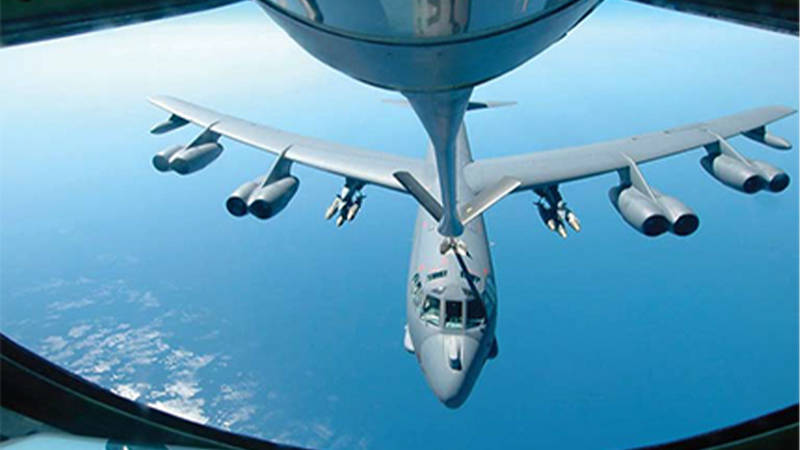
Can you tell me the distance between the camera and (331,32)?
0.76m

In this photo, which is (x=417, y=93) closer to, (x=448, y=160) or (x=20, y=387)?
(x=448, y=160)

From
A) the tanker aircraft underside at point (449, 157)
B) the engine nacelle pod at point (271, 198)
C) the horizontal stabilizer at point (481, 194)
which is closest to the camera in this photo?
the tanker aircraft underside at point (449, 157)

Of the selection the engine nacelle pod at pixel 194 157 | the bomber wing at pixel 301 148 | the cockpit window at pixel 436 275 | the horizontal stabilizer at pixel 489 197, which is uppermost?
the bomber wing at pixel 301 148

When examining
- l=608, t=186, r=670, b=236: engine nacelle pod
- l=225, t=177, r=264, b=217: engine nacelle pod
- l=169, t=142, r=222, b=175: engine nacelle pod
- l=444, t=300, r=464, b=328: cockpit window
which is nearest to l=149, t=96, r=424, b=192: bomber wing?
l=169, t=142, r=222, b=175: engine nacelle pod

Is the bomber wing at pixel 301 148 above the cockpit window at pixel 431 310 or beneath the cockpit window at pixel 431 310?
above

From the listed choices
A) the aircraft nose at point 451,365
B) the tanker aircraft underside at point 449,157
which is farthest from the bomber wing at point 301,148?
the aircraft nose at point 451,365

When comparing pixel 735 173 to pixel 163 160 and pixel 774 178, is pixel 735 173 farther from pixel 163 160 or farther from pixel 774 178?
pixel 163 160

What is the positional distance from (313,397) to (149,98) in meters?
12.8

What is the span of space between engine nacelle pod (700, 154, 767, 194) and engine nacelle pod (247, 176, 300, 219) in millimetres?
7167

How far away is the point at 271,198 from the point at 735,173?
7.52 metres

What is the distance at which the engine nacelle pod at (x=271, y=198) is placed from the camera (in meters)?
6.87

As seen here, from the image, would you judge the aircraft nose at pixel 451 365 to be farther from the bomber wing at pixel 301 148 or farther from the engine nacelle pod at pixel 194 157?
the engine nacelle pod at pixel 194 157

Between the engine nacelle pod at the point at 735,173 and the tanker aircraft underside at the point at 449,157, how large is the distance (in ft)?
0.07

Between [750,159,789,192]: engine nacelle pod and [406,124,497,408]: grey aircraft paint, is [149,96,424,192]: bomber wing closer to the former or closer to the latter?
[406,124,497,408]: grey aircraft paint
